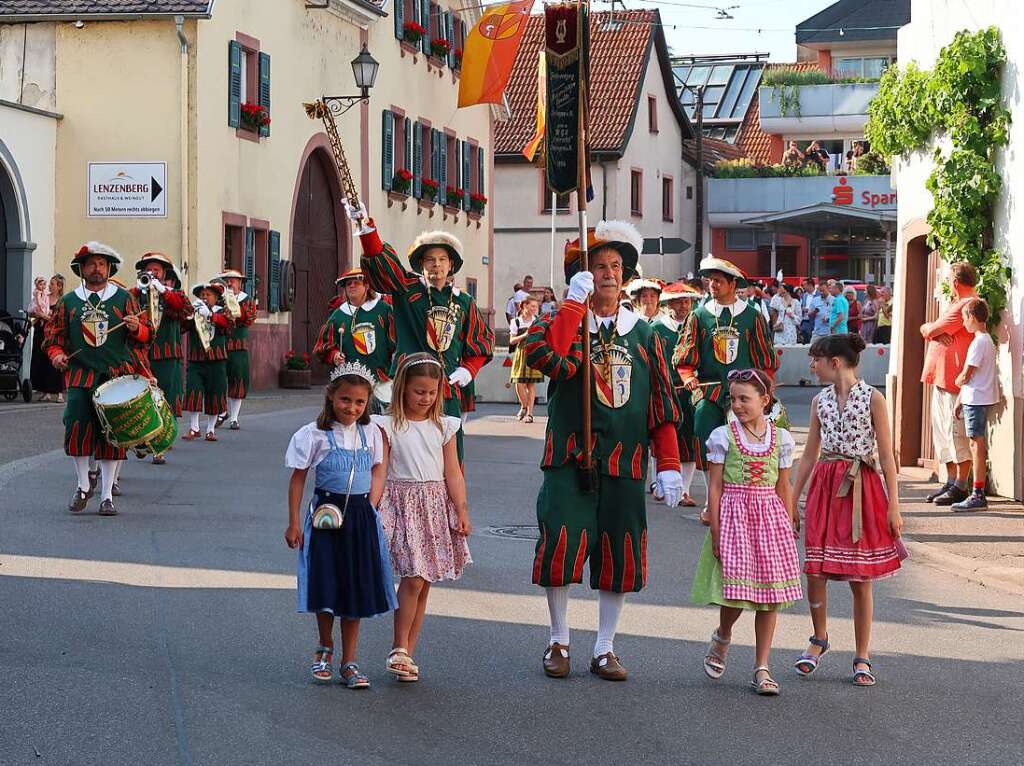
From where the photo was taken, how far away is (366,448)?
7.08 meters

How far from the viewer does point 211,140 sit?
2719cm

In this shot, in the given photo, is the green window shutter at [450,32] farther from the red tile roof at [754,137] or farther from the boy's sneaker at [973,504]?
the red tile roof at [754,137]

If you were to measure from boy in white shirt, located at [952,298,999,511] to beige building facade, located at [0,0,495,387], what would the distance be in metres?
12.1

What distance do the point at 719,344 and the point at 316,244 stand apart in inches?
852

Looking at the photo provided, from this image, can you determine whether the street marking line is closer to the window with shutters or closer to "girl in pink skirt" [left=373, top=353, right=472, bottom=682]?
"girl in pink skirt" [left=373, top=353, right=472, bottom=682]

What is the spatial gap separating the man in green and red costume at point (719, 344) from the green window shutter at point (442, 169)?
91.0 feet

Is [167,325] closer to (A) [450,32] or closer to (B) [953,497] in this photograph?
(B) [953,497]

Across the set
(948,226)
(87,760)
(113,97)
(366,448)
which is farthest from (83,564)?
(113,97)

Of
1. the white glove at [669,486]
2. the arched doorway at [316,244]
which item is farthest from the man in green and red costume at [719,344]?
the arched doorway at [316,244]

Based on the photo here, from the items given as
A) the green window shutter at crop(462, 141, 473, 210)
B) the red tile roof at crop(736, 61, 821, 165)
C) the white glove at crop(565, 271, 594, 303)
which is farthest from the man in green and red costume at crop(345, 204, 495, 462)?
the red tile roof at crop(736, 61, 821, 165)

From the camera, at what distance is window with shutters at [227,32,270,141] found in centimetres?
2792

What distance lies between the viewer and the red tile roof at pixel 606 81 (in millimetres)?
53375

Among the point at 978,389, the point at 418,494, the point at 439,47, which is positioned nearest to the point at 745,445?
the point at 418,494

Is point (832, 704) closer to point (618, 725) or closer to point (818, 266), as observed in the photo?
point (618, 725)
